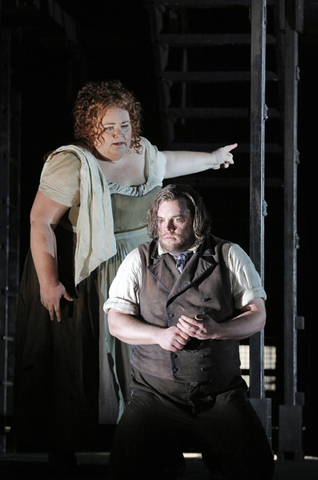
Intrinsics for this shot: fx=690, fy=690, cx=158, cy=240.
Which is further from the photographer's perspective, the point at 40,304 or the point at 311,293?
the point at 311,293

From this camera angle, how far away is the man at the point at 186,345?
2.96 metres

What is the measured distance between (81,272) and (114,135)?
825 millimetres

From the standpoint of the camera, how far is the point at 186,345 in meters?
2.99

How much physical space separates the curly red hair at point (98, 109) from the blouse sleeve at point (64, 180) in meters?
0.18

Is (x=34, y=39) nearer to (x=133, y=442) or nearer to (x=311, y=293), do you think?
(x=311, y=293)

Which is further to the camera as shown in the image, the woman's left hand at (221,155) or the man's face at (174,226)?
the woman's left hand at (221,155)

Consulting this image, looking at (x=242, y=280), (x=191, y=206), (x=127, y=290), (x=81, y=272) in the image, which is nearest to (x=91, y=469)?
(x=81, y=272)

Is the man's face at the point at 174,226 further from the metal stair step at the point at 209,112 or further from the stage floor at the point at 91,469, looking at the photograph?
the metal stair step at the point at 209,112

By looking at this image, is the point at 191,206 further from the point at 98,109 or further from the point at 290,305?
the point at 290,305

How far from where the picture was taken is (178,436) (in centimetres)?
306

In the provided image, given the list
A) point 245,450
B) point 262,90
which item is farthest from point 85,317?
point 262,90

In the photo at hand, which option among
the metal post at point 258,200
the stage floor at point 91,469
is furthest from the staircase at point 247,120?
the stage floor at point 91,469

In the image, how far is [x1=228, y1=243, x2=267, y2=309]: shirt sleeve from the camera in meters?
3.12

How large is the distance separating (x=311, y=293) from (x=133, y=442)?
260 cm
